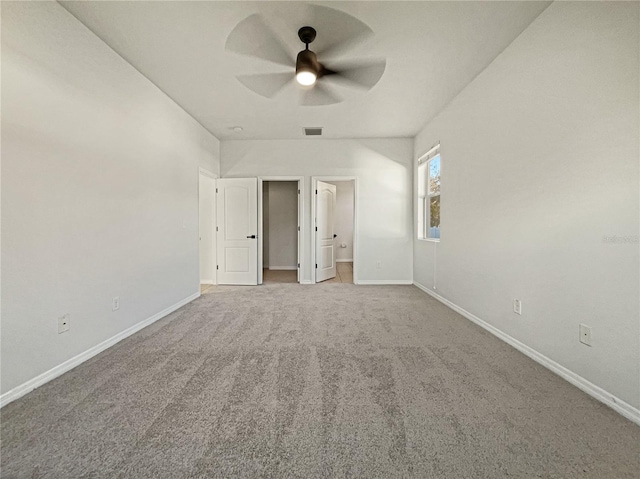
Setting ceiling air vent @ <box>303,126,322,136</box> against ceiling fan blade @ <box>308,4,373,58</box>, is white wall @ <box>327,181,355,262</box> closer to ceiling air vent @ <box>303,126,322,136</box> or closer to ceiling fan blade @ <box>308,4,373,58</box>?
ceiling air vent @ <box>303,126,322,136</box>

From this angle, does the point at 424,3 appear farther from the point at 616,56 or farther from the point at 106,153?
the point at 106,153

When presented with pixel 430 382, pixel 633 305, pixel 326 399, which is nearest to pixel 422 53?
pixel 633 305

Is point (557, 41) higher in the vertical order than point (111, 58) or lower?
lower

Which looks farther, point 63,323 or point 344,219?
point 344,219

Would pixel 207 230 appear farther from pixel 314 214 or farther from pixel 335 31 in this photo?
pixel 335 31

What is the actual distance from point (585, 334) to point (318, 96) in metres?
3.06

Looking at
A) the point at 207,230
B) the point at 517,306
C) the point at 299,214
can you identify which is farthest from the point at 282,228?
the point at 517,306

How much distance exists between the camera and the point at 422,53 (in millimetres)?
2430

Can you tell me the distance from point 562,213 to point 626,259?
0.48 metres

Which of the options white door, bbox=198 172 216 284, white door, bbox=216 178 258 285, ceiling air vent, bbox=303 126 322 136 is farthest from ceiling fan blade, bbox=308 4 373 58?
white door, bbox=198 172 216 284

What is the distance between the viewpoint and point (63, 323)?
1947mm

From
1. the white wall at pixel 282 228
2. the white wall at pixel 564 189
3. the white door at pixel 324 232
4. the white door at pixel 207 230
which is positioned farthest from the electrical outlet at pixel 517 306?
the white wall at pixel 282 228

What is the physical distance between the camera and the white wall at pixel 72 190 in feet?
5.39

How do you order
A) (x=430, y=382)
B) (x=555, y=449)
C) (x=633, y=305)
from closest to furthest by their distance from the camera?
(x=555, y=449) < (x=633, y=305) < (x=430, y=382)
